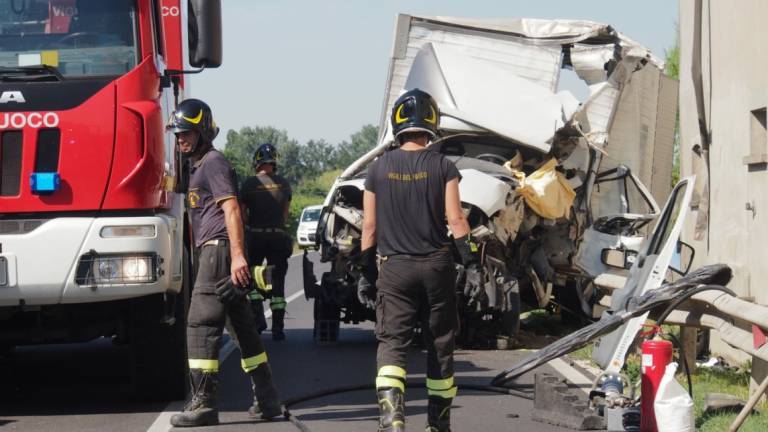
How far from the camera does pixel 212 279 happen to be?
7926 mm

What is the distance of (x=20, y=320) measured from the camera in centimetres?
874

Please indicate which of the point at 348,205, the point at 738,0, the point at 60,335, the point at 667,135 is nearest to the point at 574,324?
the point at 667,135

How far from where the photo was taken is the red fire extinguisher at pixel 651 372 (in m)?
6.99

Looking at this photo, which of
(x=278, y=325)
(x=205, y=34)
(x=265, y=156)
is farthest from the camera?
(x=278, y=325)

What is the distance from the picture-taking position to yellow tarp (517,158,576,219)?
12.9 m

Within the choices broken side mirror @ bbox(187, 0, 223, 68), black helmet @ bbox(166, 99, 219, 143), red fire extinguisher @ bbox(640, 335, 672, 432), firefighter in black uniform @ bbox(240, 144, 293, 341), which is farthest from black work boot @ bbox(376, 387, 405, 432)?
firefighter in black uniform @ bbox(240, 144, 293, 341)

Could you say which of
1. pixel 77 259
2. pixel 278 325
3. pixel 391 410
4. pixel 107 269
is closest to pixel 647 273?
pixel 391 410

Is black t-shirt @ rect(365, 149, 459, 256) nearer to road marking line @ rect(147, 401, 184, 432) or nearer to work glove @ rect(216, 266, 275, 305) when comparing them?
work glove @ rect(216, 266, 275, 305)

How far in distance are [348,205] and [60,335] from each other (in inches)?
178

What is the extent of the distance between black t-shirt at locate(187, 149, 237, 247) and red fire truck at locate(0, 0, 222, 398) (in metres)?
0.22

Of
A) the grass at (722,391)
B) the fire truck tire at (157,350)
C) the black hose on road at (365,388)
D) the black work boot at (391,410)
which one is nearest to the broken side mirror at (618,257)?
the grass at (722,391)

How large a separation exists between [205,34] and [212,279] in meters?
1.66

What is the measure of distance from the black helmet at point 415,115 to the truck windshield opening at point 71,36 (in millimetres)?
2002

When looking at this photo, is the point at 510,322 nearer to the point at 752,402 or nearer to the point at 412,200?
the point at 412,200
